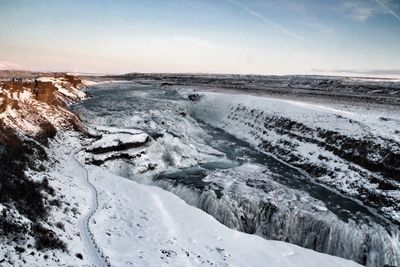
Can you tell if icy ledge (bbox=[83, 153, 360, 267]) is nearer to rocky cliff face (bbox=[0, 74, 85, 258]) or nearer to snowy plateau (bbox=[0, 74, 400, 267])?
snowy plateau (bbox=[0, 74, 400, 267])

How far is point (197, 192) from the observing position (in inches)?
941

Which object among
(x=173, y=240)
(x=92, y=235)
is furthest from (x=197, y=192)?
(x=92, y=235)

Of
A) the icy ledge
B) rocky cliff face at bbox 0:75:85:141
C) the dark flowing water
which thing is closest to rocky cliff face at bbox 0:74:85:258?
rocky cliff face at bbox 0:75:85:141

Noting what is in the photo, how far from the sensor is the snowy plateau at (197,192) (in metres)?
14.9

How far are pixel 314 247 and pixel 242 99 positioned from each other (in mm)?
36772

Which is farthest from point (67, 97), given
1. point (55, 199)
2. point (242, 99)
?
point (55, 199)

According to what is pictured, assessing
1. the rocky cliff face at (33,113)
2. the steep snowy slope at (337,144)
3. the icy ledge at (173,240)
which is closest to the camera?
the icy ledge at (173,240)

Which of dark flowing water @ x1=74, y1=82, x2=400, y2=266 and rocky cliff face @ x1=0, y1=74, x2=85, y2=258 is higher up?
rocky cliff face @ x1=0, y1=74, x2=85, y2=258

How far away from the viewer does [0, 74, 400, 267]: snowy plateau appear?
14898 millimetres

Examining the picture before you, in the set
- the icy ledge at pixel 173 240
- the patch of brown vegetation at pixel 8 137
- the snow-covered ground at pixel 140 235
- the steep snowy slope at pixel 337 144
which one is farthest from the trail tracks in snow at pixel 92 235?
the steep snowy slope at pixel 337 144

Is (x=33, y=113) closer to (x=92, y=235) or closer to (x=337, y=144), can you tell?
(x=92, y=235)

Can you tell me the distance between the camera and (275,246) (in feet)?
59.6

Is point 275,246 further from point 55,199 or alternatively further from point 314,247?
point 55,199

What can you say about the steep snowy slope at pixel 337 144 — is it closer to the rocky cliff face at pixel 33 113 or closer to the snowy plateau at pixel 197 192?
the snowy plateau at pixel 197 192
